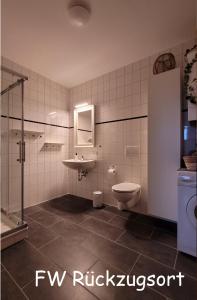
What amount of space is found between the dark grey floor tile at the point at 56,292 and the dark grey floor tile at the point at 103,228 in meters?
0.70

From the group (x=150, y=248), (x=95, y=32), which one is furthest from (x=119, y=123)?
(x=150, y=248)

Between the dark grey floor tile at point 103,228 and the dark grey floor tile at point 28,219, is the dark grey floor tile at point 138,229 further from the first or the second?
the dark grey floor tile at point 28,219

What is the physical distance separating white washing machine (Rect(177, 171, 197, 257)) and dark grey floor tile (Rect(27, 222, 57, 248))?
4.59ft

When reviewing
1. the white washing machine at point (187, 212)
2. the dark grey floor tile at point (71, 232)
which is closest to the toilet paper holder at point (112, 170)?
the dark grey floor tile at point (71, 232)

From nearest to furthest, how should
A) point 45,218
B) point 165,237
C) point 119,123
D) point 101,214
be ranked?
point 165,237, point 45,218, point 101,214, point 119,123

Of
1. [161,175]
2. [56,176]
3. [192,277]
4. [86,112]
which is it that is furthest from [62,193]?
[192,277]

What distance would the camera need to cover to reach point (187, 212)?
1458 millimetres

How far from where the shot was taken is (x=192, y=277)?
121 centimetres

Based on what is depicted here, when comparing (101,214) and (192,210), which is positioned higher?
(192,210)

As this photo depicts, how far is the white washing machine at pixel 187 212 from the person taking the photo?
142 cm

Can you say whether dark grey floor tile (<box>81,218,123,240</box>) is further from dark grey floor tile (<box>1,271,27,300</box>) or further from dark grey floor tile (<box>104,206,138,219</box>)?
dark grey floor tile (<box>1,271,27,300</box>)

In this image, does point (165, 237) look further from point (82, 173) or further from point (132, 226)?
point (82, 173)

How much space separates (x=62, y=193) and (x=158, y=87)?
2.75m

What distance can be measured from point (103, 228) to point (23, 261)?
955 millimetres
